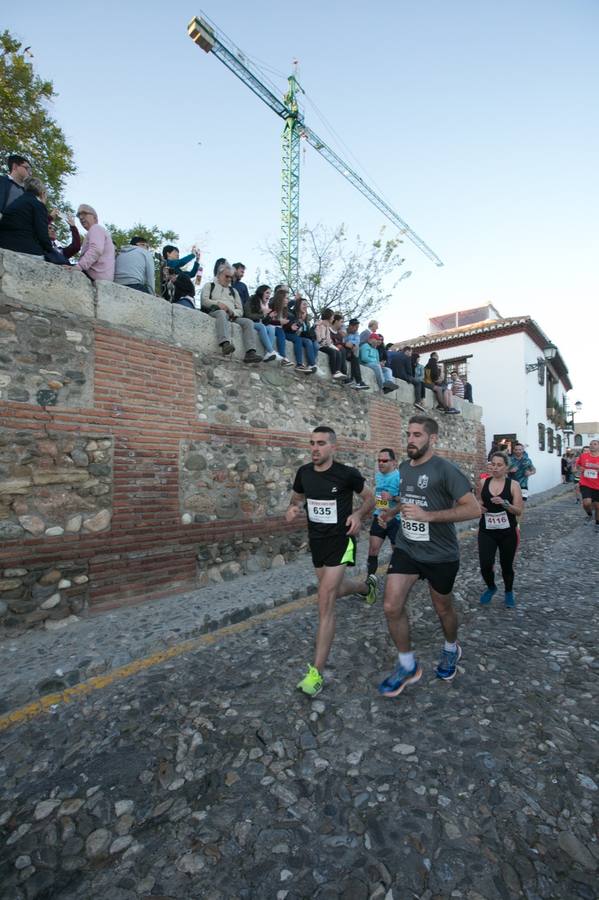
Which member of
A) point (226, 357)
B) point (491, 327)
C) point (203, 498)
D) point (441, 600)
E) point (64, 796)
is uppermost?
A: point (491, 327)

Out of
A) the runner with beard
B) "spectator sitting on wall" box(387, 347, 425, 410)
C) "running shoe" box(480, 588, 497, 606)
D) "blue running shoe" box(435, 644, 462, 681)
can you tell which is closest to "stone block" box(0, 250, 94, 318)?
the runner with beard

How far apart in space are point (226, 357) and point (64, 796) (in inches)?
215

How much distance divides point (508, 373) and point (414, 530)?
20.7 meters

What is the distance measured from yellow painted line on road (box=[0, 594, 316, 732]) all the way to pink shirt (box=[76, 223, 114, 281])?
14.3 feet

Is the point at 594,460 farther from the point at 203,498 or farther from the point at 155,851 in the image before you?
the point at 155,851

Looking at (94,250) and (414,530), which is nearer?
(414,530)

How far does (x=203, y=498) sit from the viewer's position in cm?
612

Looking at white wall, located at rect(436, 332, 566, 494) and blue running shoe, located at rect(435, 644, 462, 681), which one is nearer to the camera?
blue running shoe, located at rect(435, 644, 462, 681)

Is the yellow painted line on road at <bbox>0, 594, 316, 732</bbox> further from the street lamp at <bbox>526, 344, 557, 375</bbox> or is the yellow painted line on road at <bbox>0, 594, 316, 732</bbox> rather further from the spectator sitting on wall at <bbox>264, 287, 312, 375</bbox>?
the street lamp at <bbox>526, 344, 557, 375</bbox>

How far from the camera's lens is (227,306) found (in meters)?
6.92

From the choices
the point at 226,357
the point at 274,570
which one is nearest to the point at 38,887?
the point at 274,570

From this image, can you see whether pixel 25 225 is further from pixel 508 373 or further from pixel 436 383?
pixel 508 373

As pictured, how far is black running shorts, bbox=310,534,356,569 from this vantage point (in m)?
3.55

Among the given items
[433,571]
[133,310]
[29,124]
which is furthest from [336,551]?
[29,124]
